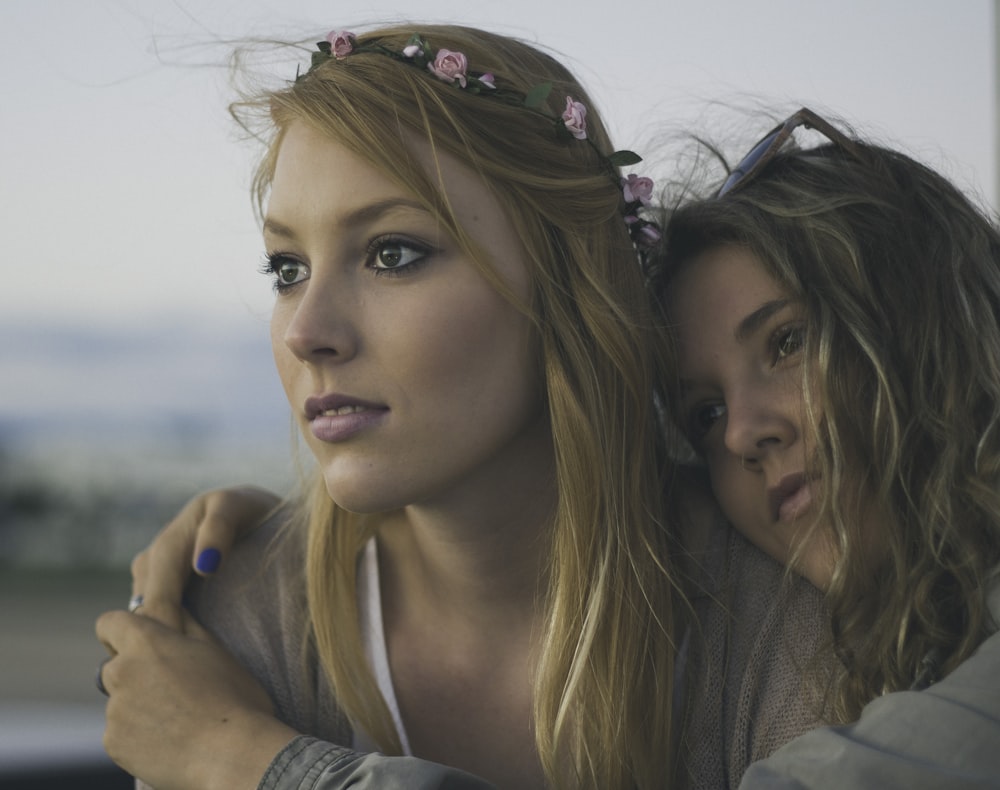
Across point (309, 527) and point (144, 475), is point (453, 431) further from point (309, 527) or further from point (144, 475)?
point (144, 475)

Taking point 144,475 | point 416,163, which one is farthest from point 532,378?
point 144,475

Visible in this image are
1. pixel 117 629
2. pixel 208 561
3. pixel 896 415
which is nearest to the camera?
pixel 896 415

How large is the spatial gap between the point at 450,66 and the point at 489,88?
0.07m

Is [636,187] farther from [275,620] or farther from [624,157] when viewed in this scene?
[275,620]

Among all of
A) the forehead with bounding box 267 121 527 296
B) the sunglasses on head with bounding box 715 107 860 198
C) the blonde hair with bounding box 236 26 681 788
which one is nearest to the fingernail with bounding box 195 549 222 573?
the blonde hair with bounding box 236 26 681 788

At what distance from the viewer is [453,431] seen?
1574mm

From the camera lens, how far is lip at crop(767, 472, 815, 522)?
5.30 feet

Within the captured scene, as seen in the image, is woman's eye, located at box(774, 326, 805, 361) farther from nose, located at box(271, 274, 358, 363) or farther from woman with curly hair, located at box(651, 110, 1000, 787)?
nose, located at box(271, 274, 358, 363)

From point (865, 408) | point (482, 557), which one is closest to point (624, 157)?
point (865, 408)

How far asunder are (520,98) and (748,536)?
764 mm

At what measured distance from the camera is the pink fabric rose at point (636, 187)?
1.79 m

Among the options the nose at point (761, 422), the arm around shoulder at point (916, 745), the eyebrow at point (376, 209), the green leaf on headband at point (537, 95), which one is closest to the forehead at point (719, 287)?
the nose at point (761, 422)

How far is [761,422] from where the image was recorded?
1.62m

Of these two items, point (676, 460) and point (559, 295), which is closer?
point (559, 295)
